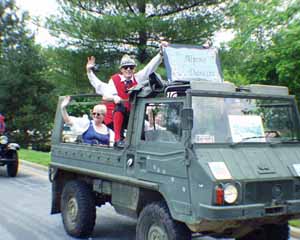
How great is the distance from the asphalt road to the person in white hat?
1.66 metres

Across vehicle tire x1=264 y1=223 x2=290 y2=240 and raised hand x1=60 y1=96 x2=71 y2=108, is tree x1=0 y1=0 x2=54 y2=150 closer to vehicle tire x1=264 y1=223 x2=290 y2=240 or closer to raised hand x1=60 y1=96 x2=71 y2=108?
raised hand x1=60 y1=96 x2=71 y2=108

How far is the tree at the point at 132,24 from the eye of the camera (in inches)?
667

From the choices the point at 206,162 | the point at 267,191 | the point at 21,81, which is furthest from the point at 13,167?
the point at 21,81

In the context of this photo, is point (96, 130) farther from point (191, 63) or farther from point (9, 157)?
point (9, 157)

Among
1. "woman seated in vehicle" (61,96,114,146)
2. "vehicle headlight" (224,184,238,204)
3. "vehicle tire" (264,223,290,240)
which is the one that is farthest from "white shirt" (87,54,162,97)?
"vehicle tire" (264,223,290,240)

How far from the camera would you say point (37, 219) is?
8.38m

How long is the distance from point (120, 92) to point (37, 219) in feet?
9.25

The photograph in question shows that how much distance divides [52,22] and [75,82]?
A: 231 centimetres

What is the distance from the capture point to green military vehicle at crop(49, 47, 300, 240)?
16.6ft

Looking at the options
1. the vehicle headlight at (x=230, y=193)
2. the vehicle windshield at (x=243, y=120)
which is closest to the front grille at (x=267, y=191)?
the vehicle headlight at (x=230, y=193)

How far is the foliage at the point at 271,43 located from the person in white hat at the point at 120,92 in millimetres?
3842

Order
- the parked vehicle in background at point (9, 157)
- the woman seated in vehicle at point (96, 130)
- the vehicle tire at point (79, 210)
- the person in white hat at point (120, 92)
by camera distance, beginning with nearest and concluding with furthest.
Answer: the person in white hat at point (120, 92)
the vehicle tire at point (79, 210)
the woman seated in vehicle at point (96, 130)
the parked vehicle in background at point (9, 157)

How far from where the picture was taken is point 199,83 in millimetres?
5523

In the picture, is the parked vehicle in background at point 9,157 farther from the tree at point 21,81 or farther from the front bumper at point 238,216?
the tree at point 21,81
